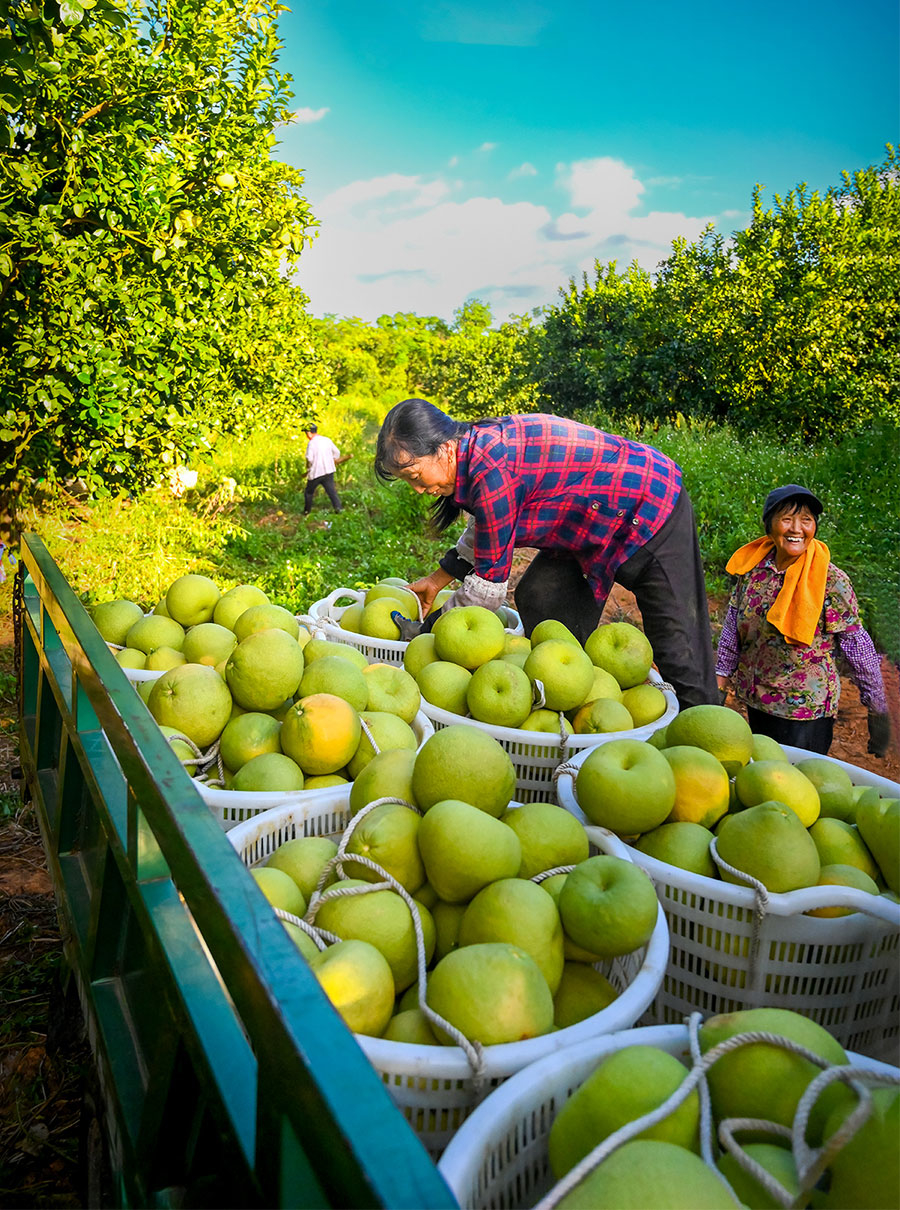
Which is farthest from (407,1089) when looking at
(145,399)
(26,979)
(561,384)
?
(561,384)

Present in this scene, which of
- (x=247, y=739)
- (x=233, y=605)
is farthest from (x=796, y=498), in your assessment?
(x=247, y=739)

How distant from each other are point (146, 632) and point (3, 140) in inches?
88.5

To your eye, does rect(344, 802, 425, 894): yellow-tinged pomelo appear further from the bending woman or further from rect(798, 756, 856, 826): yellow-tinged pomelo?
the bending woman

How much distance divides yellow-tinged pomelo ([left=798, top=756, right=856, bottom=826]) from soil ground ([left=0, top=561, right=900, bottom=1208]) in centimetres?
202

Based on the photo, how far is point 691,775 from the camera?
6.25 ft

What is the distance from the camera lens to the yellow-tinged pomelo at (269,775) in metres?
2.11

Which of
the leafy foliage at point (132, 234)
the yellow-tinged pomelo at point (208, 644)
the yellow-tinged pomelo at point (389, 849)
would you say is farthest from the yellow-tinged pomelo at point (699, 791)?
the leafy foliage at point (132, 234)

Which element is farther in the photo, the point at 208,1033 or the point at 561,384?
the point at 561,384

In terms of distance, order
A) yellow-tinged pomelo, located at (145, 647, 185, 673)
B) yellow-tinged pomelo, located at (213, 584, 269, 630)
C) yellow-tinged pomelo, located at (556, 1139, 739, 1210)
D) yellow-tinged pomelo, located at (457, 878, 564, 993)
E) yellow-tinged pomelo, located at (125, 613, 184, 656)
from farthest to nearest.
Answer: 1. yellow-tinged pomelo, located at (213, 584, 269, 630)
2. yellow-tinged pomelo, located at (125, 613, 184, 656)
3. yellow-tinged pomelo, located at (145, 647, 185, 673)
4. yellow-tinged pomelo, located at (457, 878, 564, 993)
5. yellow-tinged pomelo, located at (556, 1139, 739, 1210)

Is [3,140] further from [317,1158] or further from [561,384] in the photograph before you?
[561,384]

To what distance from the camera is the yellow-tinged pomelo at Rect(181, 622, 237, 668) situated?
280 centimetres

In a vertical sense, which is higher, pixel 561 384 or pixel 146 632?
pixel 561 384

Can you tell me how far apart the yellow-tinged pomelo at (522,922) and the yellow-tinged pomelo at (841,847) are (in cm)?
70

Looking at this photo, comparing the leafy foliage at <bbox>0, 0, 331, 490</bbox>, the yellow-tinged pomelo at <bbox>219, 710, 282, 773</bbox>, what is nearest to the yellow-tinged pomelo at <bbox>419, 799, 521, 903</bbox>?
the yellow-tinged pomelo at <bbox>219, 710, 282, 773</bbox>
